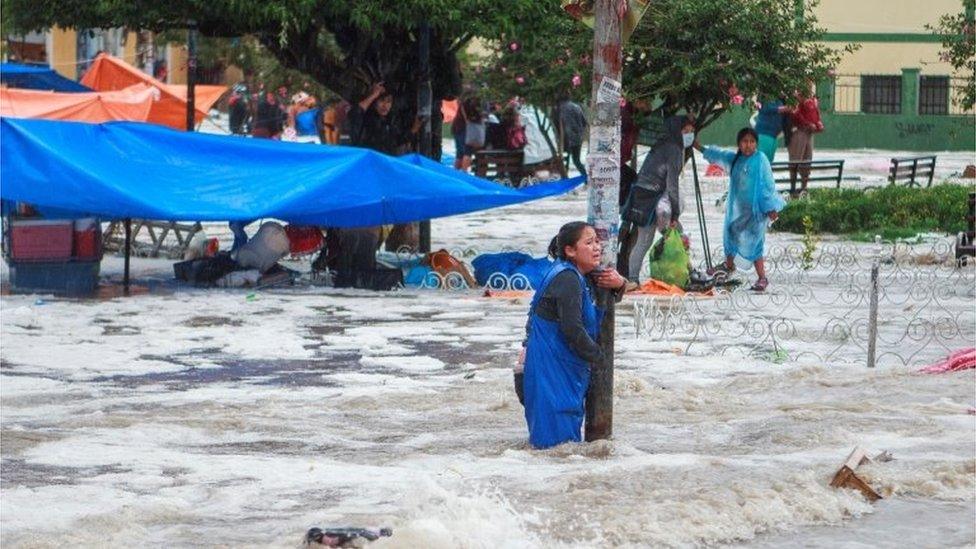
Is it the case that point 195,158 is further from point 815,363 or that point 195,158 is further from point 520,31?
point 815,363

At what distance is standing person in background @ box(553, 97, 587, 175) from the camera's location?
29828 mm

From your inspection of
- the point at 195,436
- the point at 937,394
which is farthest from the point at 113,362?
the point at 937,394

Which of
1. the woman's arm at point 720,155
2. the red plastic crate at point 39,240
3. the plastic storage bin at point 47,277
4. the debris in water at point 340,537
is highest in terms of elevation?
the woman's arm at point 720,155

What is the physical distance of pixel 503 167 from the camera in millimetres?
30203

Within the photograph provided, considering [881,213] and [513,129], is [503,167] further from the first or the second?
[881,213]

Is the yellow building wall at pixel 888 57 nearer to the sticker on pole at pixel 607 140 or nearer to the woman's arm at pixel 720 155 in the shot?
the woman's arm at pixel 720 155

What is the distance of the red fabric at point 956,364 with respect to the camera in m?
11.9

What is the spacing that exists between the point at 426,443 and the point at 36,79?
63.0ft

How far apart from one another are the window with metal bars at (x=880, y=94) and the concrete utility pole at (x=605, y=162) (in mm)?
37571

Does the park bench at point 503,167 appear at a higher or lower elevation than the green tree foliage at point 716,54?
lower

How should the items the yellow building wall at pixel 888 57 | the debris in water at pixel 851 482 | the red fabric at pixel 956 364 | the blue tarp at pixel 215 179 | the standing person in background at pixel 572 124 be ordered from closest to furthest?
the debris in water at pixel 851 482 < the red fabric at pixel 956 364 < the blue tarp at pixel 215 179 < the standing person in background at pixel 572 124 < the yellow building wall at pixel 888 57

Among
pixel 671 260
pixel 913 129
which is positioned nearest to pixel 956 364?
pixel 671 260

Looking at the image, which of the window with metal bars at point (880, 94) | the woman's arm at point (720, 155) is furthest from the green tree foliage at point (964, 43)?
the window with metal bars at point (880, 94)

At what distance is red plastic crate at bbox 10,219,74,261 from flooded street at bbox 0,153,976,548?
1.86 meters
